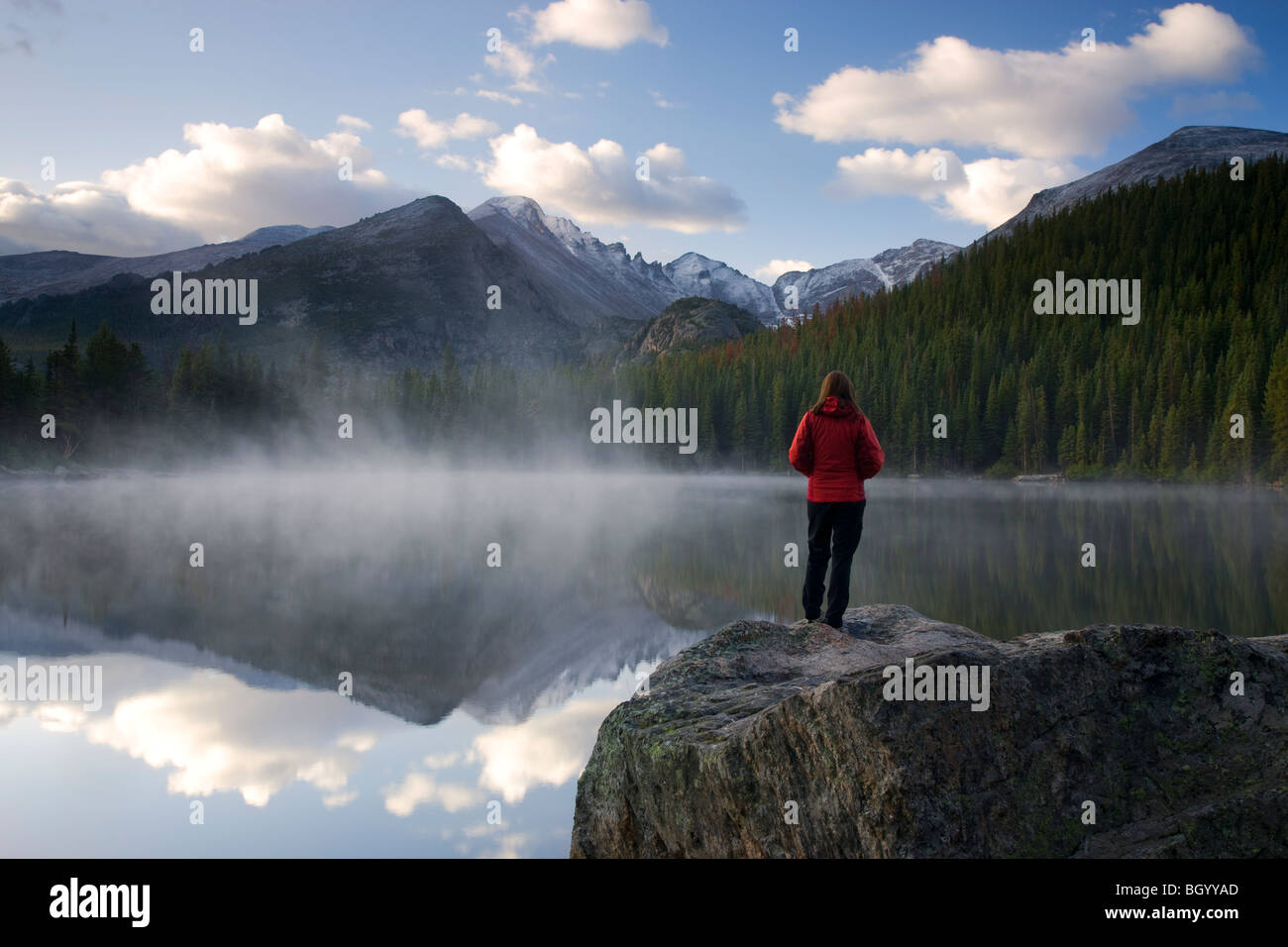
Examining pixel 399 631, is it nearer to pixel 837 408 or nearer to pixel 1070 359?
pixel 837 408

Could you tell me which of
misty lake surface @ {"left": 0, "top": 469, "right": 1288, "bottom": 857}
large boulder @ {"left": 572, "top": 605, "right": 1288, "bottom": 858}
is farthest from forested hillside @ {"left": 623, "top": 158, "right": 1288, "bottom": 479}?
large boulder @ {"left": 572, "top": 605, "right": 1288, "bottom": 858}

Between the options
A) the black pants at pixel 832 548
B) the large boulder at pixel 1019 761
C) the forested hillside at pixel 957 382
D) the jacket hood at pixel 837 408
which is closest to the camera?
the large boulder at pixel 1019 761

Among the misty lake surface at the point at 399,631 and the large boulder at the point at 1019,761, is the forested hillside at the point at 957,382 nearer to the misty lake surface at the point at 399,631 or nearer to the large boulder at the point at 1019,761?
the misty lake surface at the point at 399,631

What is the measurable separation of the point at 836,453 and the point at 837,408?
1.59 feet

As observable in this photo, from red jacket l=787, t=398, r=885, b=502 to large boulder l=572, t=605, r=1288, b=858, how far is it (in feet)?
11.4

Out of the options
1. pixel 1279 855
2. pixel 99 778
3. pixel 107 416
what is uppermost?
pixel 107 416

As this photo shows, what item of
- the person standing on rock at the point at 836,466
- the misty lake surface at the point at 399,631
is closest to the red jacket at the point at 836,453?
the person standing on rock at the point at 836,466

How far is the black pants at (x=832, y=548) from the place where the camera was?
795 centimetres

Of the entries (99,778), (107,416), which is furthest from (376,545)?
(107,416)

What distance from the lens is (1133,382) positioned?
281 feet

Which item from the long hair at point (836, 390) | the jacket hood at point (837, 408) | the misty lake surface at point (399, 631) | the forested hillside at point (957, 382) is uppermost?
the forested hillside at point (957, 382)

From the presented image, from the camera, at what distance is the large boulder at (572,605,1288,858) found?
405cm
